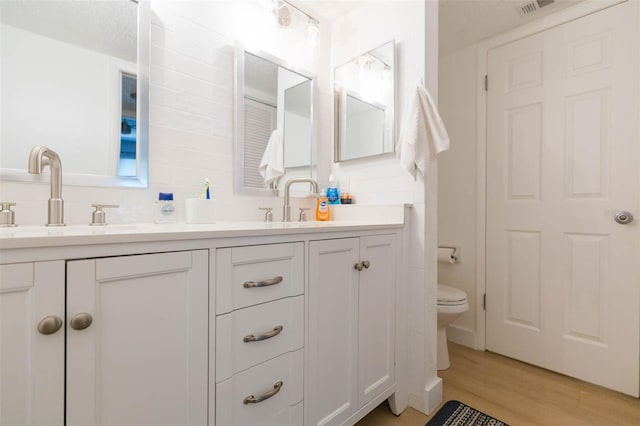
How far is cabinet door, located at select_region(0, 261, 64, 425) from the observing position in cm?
54

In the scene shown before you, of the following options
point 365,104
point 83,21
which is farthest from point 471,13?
point 83,21

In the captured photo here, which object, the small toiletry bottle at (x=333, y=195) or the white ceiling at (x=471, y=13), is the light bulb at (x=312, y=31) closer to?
the white ceiling at (x=471, y=13)

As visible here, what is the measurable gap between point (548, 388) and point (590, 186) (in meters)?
1.18

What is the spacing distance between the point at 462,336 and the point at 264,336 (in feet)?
6.15

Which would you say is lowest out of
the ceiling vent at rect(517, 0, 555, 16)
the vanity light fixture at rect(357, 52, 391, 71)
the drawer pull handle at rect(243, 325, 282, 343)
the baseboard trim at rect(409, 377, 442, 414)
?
the baseboard trim at rect(409, 377, 442, 414)

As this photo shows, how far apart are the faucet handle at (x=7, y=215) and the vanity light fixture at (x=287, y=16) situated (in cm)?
150

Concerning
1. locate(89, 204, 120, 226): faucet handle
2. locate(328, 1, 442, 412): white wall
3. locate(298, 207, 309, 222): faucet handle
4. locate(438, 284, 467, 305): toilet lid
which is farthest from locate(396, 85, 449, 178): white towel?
locate(89, 204, 120, 226): faucet handle

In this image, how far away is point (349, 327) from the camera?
1190 mm

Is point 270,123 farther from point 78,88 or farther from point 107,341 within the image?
point 107,341

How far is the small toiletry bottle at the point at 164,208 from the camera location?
1.20 meters

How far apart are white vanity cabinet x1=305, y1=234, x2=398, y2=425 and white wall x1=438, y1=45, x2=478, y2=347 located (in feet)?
3.56

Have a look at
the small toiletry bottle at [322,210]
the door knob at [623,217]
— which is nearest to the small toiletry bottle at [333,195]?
the small toiletry bottle at [322,210]

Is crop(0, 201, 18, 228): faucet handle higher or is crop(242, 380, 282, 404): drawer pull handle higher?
crop(0, 201, 18, 228): faucet handle

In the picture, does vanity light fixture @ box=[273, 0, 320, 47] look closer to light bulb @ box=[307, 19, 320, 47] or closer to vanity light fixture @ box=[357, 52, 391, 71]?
light bulb @ box=[307, 19, 320, 47]
